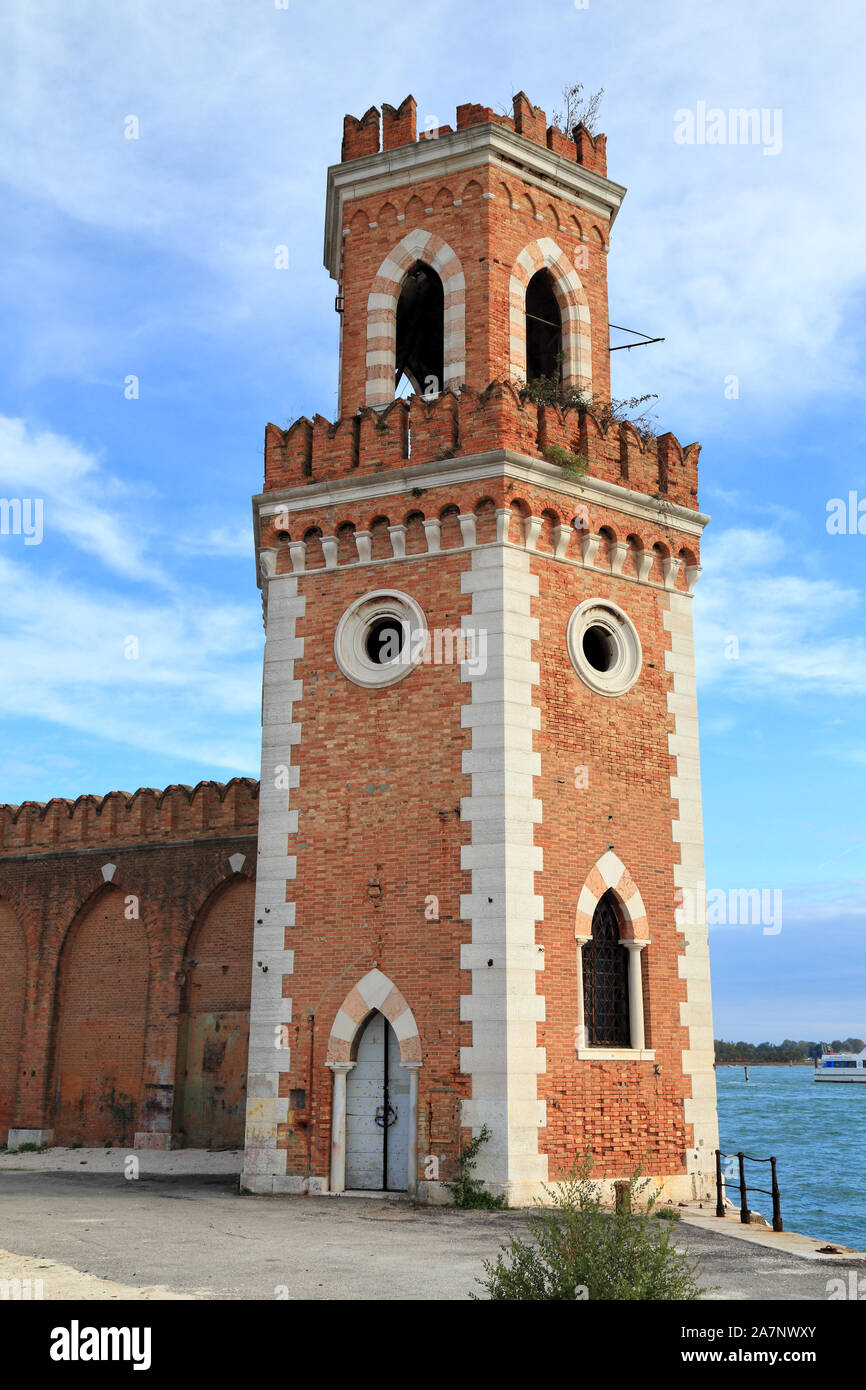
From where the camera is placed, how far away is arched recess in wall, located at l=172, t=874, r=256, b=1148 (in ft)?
70.8

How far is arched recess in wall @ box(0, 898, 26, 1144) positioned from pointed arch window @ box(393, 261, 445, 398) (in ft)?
44.6

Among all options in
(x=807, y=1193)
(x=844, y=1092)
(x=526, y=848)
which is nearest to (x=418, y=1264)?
(x=526, y=848)

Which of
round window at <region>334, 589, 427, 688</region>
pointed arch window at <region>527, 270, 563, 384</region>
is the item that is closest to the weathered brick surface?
round window at <region>334, 589, 427, 688</region>

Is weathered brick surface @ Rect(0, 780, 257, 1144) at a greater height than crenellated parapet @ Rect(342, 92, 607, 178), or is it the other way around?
crenellated parapet @ Rect(342, 92, 607, 178)

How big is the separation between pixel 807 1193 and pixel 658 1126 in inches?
1148

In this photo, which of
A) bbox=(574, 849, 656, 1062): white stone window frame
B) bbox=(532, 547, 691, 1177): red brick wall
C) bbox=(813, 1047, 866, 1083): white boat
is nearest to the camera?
bbox=(532, 547, 691, 1177): red brick wall

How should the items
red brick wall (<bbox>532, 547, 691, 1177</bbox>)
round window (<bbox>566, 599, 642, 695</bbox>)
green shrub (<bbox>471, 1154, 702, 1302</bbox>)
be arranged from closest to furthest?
green shrub (<bbox>471, 1154, 702, 1302</bbox>), red brick wall (<bbox>532, 547, 691, 1177</bbox>), round window (<bbox>566, 599, 642, 695</bbox>)

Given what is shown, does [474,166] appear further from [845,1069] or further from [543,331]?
[845,1069]

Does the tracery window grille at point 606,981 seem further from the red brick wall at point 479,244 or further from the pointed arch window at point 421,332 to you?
the pointed arch window at point 421,332

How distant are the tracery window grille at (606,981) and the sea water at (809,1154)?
2.73 meters

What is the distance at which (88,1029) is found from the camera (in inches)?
913

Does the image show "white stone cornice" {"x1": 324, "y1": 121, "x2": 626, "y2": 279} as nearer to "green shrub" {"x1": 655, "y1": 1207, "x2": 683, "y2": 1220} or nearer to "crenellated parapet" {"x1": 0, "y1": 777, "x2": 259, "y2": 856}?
"crenellated parapet" {"x1": 0, "y1": 777, "x2": 259, "y2": 856}

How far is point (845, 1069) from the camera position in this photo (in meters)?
149

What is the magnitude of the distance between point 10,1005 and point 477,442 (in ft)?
50.4
